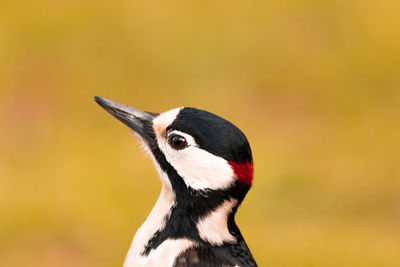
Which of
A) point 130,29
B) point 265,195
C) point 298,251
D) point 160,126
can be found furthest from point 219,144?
point 130,29

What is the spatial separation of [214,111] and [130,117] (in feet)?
13.6

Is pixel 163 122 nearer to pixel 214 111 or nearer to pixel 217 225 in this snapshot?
pixel 217 225

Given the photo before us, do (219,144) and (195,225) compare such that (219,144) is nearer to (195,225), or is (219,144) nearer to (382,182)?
(195,225)

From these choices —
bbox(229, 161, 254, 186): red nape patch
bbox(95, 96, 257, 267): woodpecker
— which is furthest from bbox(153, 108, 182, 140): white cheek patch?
bbox(229, 161, 254, 186): red nape patch

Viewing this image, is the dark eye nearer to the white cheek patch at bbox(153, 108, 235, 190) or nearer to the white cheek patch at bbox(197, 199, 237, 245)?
the white cheek patch at bbox(153, 108, 235, 190)

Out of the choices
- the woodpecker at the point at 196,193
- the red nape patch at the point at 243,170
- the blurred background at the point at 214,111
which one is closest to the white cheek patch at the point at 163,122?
the woodpecker at the point at 196,193

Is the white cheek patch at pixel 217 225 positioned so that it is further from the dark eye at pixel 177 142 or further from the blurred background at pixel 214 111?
the blurred background at pixel 214 111

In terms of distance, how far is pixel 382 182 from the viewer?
7156 mm

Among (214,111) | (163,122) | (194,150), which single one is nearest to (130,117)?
(163,122)

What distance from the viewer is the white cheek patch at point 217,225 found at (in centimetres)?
333

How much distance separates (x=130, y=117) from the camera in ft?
11.7

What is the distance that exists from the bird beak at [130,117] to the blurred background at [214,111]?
2.65 metres

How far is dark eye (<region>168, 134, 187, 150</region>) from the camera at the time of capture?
334 cm

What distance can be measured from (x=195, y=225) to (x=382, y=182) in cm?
422
